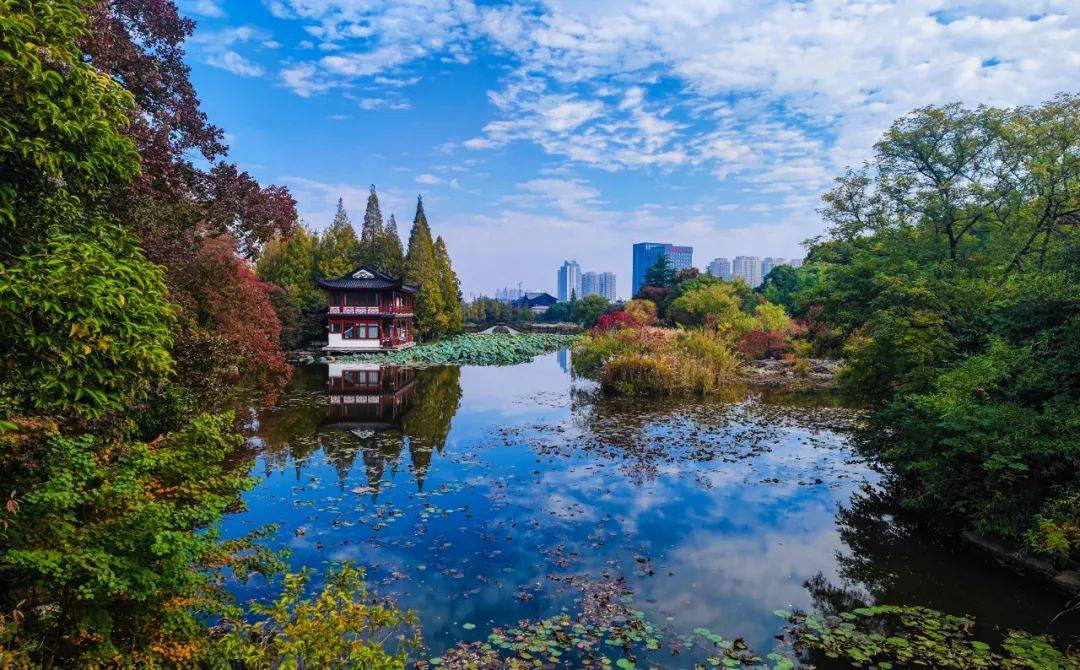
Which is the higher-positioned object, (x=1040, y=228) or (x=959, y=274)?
(x=1040, y=228)

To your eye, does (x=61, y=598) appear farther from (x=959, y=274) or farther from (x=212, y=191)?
(x=959, y=274)

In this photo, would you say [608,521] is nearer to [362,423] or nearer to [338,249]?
[362,423]

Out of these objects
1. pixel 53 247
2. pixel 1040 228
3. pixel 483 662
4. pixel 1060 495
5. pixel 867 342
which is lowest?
pixel 483 662

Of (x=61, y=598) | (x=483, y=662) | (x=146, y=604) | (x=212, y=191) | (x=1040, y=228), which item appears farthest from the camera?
(x=1040, y=228)

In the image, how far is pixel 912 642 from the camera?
4898mm

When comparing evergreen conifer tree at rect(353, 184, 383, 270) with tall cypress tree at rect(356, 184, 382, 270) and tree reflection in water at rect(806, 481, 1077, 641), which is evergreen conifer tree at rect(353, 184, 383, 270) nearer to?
tall cypress tree at rect(356, 184, 382, 270)

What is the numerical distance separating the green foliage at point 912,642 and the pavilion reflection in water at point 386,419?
239 inches

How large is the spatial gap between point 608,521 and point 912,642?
3744mm

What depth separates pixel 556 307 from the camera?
74.8 meters

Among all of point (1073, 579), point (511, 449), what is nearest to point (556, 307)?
point (511, 449)

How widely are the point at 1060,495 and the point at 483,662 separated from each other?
19.7 ft

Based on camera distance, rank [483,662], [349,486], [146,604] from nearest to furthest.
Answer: [146,604], [483,662], [349,486]

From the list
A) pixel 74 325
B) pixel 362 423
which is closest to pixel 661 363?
pixel 362 423

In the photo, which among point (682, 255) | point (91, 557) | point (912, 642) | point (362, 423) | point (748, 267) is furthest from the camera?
point (682, 255)
